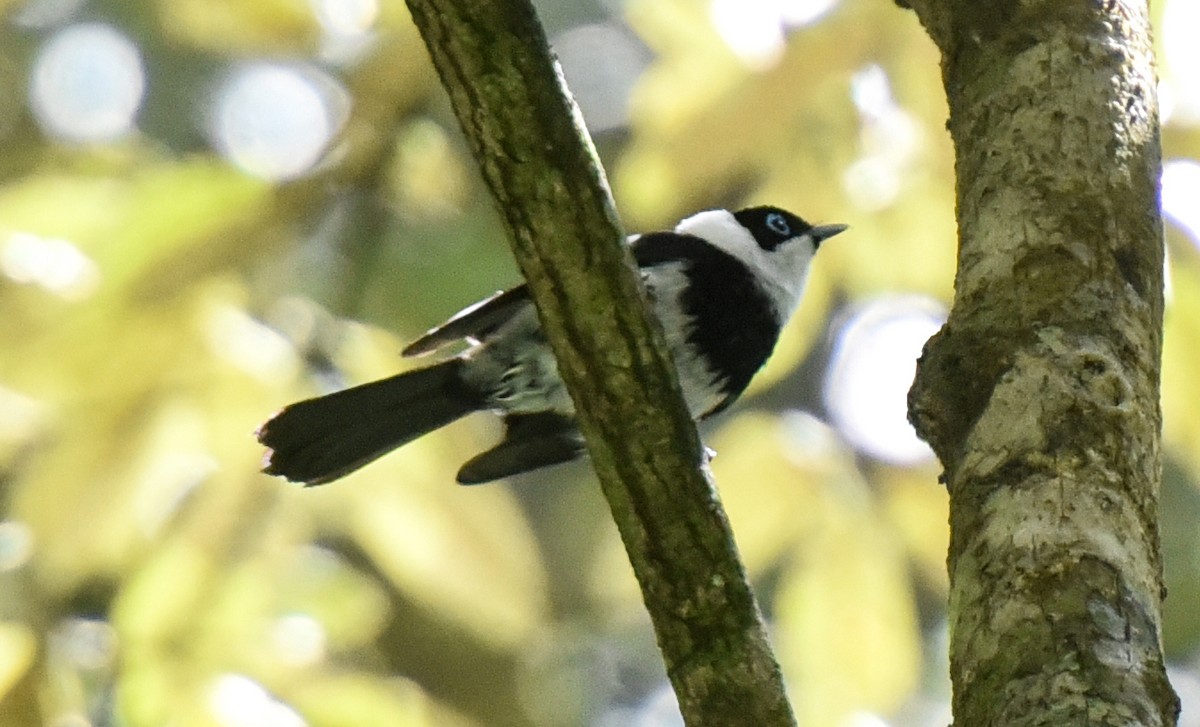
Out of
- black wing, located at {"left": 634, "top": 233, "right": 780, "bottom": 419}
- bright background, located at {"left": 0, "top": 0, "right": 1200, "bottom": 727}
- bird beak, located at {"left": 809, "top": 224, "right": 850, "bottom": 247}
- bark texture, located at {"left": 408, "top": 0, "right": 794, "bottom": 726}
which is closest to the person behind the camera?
bark texture, located at {"left": 408, "top": 0, "right": 794, "bottom": 726}

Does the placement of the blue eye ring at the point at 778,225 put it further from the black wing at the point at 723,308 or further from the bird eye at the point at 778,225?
the black wing at the point at 723,308

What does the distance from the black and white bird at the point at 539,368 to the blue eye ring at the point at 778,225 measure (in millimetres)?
475

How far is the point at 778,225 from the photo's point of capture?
4.19 meters

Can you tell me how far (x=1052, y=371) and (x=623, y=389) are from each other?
0.48 meters

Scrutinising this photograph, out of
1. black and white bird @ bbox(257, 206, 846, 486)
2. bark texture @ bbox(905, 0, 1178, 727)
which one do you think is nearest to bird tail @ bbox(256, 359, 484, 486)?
black and white bird @ bbox(257, 206, 846, 486)

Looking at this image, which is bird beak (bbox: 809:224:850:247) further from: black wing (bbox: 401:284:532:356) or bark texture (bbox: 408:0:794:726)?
bark texture (bbox: 408:0:794:726)

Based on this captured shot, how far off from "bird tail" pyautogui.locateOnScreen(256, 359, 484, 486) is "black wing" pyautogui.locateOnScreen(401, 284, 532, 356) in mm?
98

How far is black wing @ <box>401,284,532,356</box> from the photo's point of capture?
10.0 ft

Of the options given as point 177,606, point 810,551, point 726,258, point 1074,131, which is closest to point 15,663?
point 177,606

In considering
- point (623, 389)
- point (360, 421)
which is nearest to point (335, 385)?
point (360, 421)

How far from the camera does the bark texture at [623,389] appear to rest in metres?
1.67

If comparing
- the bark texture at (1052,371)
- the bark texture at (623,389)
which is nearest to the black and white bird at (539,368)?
the bark texture at (1052,371)

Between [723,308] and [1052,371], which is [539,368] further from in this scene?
[1052,371]

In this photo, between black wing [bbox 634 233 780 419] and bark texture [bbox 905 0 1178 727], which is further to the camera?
black wing [bbox 634 233 780 419]
